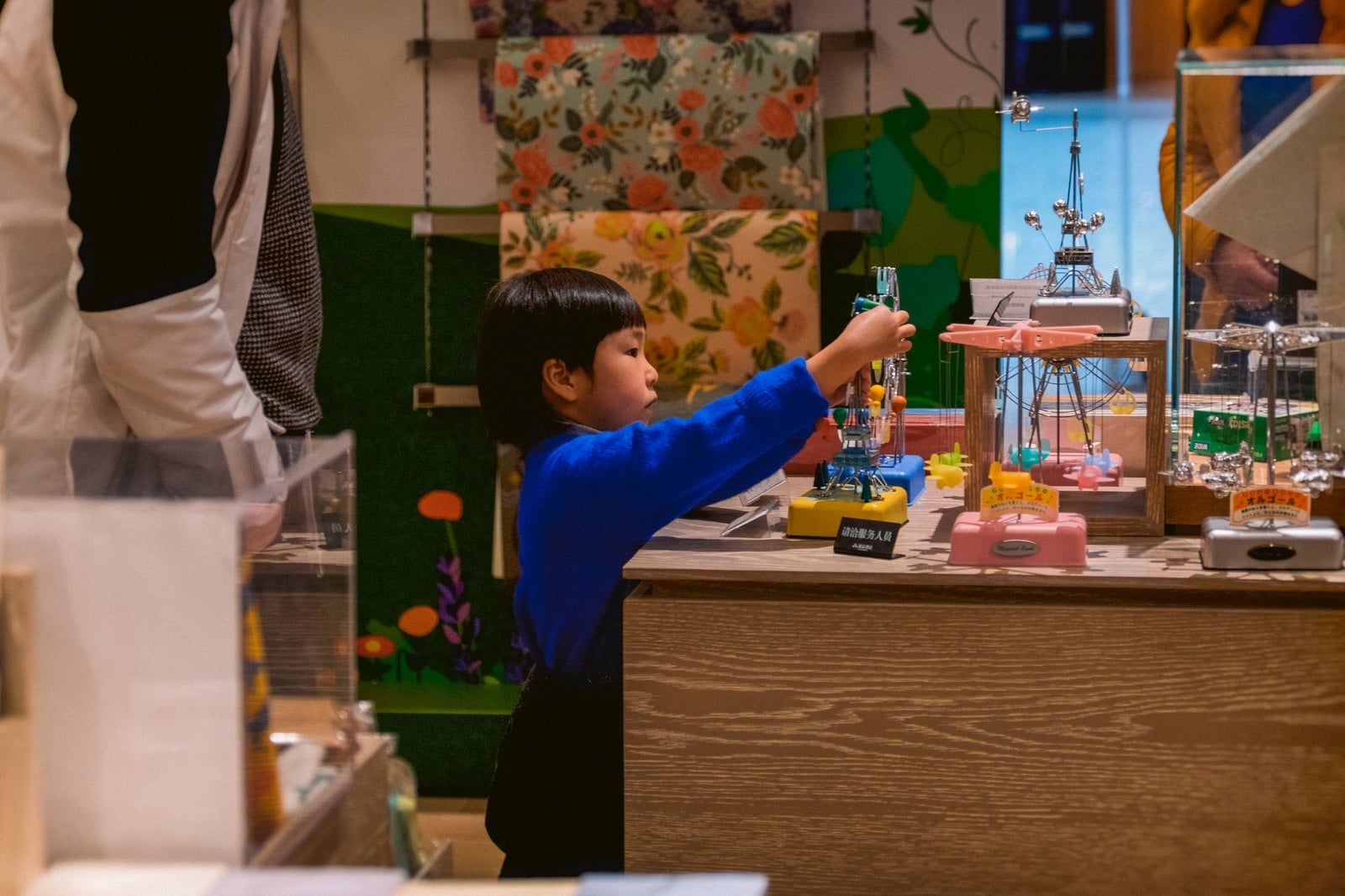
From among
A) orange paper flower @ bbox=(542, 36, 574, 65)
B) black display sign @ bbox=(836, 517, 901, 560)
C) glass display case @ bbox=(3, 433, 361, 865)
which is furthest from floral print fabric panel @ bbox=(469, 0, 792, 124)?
glass display case @ bbox=(3, 433, 361, 865)

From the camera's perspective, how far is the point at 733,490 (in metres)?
1.54

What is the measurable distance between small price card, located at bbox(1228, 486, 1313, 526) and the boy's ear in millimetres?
746

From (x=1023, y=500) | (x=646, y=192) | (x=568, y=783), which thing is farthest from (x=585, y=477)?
(x=646, y=192)

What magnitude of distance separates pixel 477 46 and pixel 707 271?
2.34 feet

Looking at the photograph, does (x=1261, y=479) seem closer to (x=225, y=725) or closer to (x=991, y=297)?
(x=991, y=297)

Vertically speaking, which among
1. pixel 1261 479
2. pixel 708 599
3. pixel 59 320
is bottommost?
pixel 708 599

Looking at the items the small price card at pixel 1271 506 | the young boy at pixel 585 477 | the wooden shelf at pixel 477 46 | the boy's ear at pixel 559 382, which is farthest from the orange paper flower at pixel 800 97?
the small price card at pixel 1271 506

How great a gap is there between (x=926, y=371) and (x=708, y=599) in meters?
1.82

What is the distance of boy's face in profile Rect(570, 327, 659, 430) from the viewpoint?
170cm

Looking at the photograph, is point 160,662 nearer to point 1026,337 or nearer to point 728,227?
point 1026,337

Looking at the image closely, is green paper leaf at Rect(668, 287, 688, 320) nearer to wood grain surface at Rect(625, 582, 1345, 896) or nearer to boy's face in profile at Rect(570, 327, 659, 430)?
boy's face in profile at Rect(570, 327, 659, 430)

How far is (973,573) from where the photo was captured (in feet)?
4.33

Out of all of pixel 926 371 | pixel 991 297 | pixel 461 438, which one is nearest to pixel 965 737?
pixel 991 297

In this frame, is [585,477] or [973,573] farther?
[585,477]
